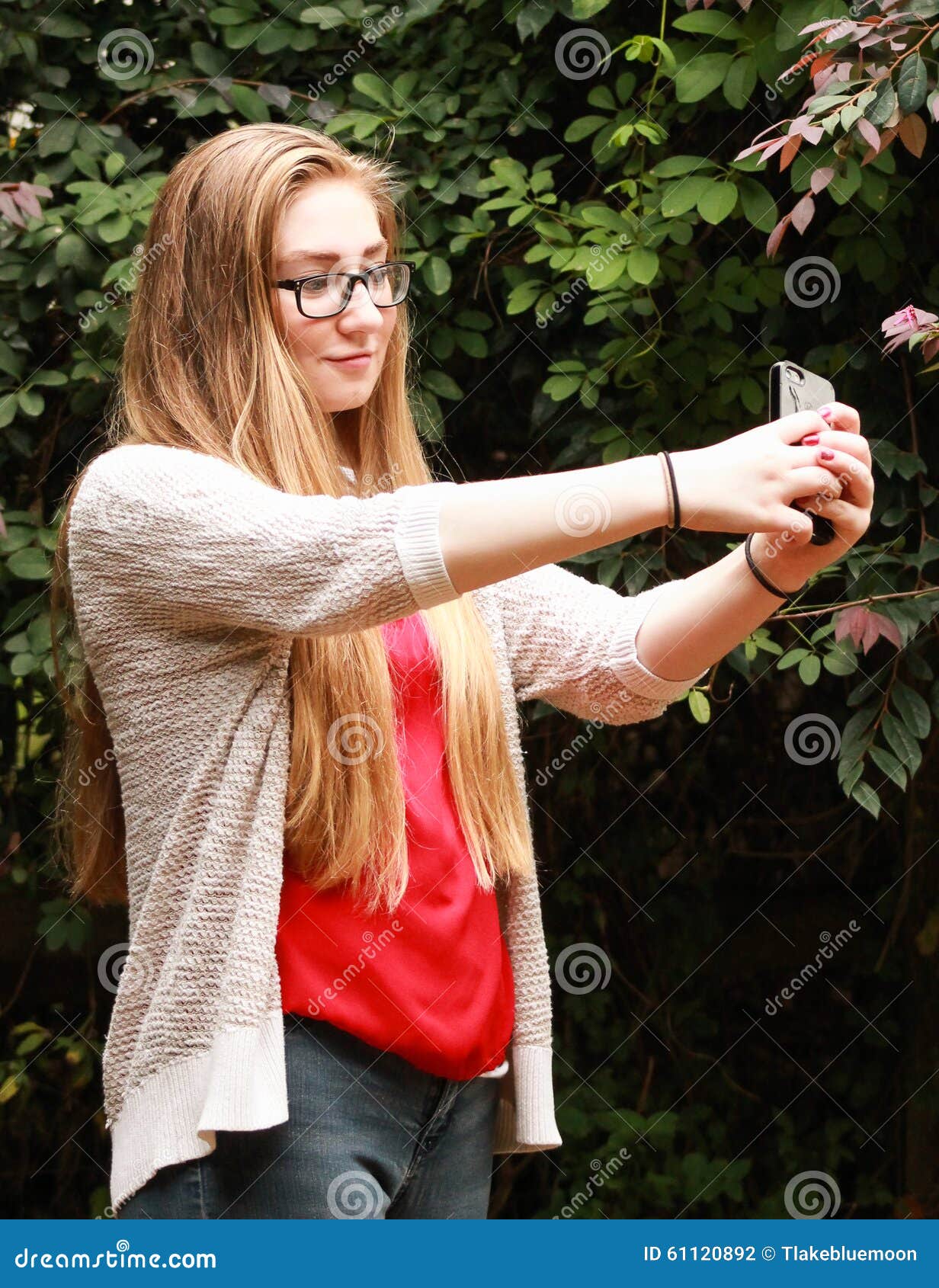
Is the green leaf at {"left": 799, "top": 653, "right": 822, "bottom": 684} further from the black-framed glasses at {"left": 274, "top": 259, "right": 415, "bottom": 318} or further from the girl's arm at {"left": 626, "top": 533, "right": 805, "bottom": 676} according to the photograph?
the black-framed glasses at {"left": 274, "top": 259, "right": 415, "bottom": 318}

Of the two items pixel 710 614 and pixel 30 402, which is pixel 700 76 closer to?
pixel 710 614

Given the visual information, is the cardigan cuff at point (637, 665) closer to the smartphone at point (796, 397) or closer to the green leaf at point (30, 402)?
the smartphone at point (796, 397)

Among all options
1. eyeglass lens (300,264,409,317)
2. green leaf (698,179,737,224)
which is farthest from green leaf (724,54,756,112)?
eyeglass lens (300,264,409,317)

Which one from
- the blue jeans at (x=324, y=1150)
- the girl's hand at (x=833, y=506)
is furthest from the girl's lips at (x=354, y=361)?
the blue jeans at (x=324, y=1150)

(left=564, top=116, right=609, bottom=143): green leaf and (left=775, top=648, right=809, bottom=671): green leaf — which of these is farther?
(left=564, top=116, right=609, bottom=143): green leaf

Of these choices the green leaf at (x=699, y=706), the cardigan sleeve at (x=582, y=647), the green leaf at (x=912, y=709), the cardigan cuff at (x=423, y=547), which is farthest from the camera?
the green leaf at (x=912, y=709)

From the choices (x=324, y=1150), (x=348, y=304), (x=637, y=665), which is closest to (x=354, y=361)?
(x=348, y=304)

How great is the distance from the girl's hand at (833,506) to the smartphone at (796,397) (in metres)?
0.01

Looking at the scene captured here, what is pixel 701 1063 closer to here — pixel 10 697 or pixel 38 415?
pixel 10 697

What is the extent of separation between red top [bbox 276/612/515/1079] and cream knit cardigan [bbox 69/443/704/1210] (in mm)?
51

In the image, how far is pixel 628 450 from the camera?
218 cm

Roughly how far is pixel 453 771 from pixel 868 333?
1.17 meters

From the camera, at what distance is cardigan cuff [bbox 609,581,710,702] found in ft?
4.79

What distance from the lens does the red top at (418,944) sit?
4.09 feet
